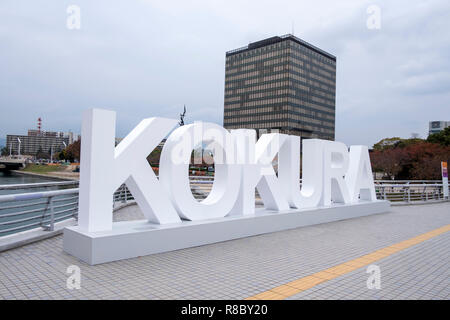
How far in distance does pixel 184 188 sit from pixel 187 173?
0.34 metres

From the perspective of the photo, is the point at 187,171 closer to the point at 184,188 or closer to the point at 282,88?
the point at 184,188

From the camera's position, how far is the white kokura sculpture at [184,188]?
590 cm

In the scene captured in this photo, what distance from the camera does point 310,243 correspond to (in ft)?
24.2

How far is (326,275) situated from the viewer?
5.06 m

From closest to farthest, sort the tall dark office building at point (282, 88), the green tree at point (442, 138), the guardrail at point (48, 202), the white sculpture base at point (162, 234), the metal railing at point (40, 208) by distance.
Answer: the white sculpture base at point (162, 234) → the metal railing at point (40, 208) → the guardrail at point (48, 202) → the green tree at point (442, 138) → the tall dark office building at point (282, 88)

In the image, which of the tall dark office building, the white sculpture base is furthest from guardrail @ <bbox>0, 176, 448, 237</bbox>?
the tall dark office building

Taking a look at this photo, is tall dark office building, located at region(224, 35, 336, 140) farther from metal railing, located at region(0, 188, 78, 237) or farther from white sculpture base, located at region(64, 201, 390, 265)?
metal railing, located at region(0, 188, 78, 237)

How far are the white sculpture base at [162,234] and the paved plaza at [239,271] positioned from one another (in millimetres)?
180

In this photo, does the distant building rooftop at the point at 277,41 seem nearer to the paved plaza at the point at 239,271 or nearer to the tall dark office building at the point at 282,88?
the tall dark office building at the point at 282,88

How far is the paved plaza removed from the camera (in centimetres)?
425

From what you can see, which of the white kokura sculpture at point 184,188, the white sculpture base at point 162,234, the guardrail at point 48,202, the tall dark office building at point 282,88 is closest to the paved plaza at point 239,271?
the white sculpture base at point 162,234

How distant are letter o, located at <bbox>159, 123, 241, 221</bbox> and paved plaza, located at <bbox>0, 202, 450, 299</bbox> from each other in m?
0.90
